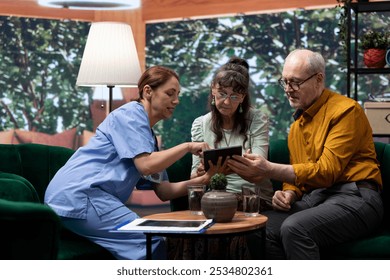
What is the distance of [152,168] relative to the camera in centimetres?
299

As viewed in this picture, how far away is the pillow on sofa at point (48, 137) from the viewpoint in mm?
5871

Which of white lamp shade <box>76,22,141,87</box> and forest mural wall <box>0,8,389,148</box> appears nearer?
white lamp shade <box>76,22,141,87</box>

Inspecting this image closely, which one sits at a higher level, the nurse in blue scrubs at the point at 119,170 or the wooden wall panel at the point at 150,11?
the wooden wall panel at the point at 150,11

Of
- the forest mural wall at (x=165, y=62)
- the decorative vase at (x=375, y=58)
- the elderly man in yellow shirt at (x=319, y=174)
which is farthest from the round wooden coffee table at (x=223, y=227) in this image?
the forest mural wall at (x=165, y=62)

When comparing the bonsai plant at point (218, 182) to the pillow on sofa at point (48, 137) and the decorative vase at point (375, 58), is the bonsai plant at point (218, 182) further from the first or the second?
the pillow on sofa at point (48, 137)

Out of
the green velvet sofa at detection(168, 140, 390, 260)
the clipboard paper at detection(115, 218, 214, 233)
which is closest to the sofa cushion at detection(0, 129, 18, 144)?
the green velvet sofa at detection(168, 140, 390, 260)

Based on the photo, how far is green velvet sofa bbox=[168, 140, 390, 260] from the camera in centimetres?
308

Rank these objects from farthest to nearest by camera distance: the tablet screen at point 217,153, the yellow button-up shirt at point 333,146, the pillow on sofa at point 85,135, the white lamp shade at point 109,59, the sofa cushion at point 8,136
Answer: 1. the pillow on sofa at point 85,135
2. the sofa cushion at point 8,136
3. the white lamp shade at point 109,59
4. the yellow button-up shirt at point 333,146
5. the tablet screen at point 217,153

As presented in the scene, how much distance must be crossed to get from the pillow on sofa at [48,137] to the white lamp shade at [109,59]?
189cm

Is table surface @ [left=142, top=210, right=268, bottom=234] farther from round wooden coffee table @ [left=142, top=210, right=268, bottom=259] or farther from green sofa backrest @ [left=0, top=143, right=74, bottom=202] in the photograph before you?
green sofa backrest @ [left=0, top=143, right=74, bottom=202]

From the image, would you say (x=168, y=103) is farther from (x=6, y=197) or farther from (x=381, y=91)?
(x=381, y=91)

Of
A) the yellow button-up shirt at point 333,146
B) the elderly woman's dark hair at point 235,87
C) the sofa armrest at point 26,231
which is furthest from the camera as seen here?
the elderly woman's dark hair at point 235,87

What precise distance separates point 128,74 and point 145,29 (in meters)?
1.95

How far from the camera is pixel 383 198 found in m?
3.58
